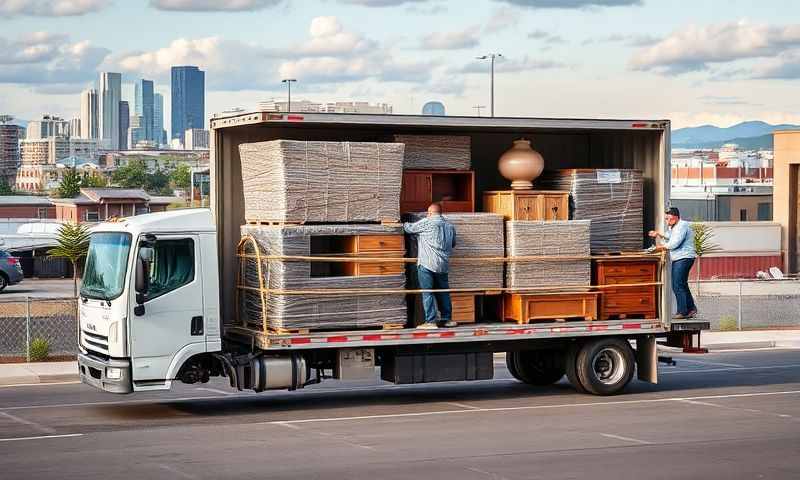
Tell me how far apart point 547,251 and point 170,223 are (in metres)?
5.21

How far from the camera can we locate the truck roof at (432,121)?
1538 centimetres

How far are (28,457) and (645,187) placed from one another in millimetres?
9968

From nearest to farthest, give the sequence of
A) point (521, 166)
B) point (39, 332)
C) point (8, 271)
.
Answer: point (521, 166), point (39, 332), point (8, 271)

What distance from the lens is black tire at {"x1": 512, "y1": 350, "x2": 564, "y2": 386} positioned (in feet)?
60.6

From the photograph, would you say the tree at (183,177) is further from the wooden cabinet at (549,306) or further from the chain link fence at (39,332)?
the wooden cabinet at (549,306)

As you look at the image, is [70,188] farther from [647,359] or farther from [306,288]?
[306,288]

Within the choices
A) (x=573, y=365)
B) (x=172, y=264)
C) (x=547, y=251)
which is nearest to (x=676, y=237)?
(x=547, y=251)

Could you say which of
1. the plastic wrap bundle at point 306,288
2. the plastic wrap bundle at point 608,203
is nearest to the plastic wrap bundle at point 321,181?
the plastic wrap bundle at point 306,288

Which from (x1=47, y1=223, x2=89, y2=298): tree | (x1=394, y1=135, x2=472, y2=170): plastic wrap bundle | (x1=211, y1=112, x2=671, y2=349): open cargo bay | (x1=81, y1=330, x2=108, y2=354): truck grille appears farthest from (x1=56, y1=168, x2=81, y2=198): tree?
(x1=81, y1=330, x2=108, y2=354): truck grille

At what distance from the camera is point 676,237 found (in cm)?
1761

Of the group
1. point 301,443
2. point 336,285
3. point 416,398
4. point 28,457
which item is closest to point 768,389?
point 416,398

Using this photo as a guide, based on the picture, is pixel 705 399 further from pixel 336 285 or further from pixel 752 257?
pixel 752 257

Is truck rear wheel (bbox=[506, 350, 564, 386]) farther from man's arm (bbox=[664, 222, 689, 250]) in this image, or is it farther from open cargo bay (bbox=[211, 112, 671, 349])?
man's arm (bbox=[664, 222, 689, 250])

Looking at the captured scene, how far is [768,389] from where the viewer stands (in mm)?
18234
